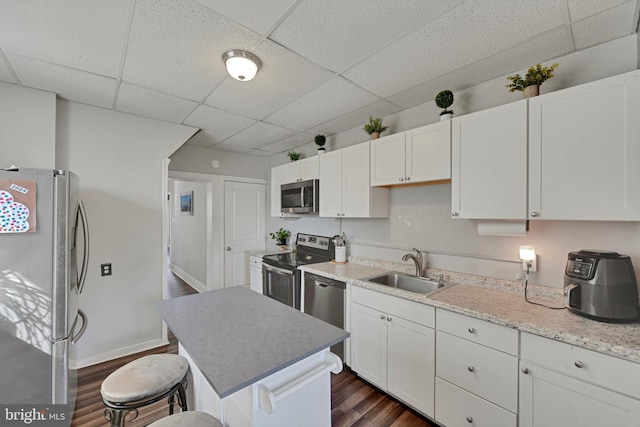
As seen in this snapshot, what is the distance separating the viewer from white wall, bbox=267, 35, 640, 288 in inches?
61.4

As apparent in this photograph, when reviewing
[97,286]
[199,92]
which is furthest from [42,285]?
[199,92]

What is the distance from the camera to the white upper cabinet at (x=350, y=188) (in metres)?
2.63

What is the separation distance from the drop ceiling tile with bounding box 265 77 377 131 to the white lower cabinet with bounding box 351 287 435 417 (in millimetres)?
1767

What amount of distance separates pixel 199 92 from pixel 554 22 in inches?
100

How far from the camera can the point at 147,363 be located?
1.36 m

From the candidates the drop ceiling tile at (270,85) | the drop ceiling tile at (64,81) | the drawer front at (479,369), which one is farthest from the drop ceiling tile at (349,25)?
the drawer front at (479,369)

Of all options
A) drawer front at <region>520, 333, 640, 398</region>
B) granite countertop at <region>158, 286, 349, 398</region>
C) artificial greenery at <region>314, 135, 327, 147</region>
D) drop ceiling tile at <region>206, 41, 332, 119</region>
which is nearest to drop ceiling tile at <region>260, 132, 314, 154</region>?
artificial greenery at <region>314, 135, 327, 147</region>

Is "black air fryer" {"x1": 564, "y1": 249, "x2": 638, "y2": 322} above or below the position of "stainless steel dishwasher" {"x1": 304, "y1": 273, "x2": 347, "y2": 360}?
above

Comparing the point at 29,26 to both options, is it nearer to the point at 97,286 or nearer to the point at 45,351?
the point at 45,351

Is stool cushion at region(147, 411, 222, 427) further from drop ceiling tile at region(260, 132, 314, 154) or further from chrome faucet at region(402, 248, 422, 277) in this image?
drop ceiling tile at region(260, 132, 314, 154)

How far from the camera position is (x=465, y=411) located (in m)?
1.59

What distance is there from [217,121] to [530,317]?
327cm

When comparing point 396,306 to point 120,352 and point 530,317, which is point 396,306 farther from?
point 120,352

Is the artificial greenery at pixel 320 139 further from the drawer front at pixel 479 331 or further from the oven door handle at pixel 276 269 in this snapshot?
the drawer front at pixel 479 331
